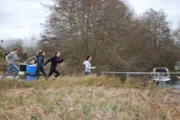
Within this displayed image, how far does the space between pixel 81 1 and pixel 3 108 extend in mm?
20667

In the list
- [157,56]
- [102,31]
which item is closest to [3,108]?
[102,31]

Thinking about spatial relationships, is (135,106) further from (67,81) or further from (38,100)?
(67,81)

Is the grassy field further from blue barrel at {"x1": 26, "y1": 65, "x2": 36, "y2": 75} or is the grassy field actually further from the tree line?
the tree line

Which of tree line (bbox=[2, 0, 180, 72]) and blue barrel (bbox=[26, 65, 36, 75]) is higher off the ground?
tree line (bbox=[2, 0, 180, 72])

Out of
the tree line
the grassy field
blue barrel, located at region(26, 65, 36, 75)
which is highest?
the tree line

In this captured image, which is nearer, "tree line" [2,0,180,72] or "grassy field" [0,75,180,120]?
"grassy field" [0,75,180,120]

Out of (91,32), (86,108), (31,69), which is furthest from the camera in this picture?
(91,32)

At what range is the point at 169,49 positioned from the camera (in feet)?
119

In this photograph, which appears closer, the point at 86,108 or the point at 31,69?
the point at 86,108

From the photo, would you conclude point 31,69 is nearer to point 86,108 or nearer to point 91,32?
point 86,108

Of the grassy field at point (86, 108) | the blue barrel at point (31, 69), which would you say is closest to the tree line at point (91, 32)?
the blue barrel at point (31, 69)

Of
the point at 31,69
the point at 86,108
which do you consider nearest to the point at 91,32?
the point at 31,69

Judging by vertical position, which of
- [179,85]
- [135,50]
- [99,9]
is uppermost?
[99,9]

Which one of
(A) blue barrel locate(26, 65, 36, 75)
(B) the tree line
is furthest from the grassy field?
(B) the tree line
